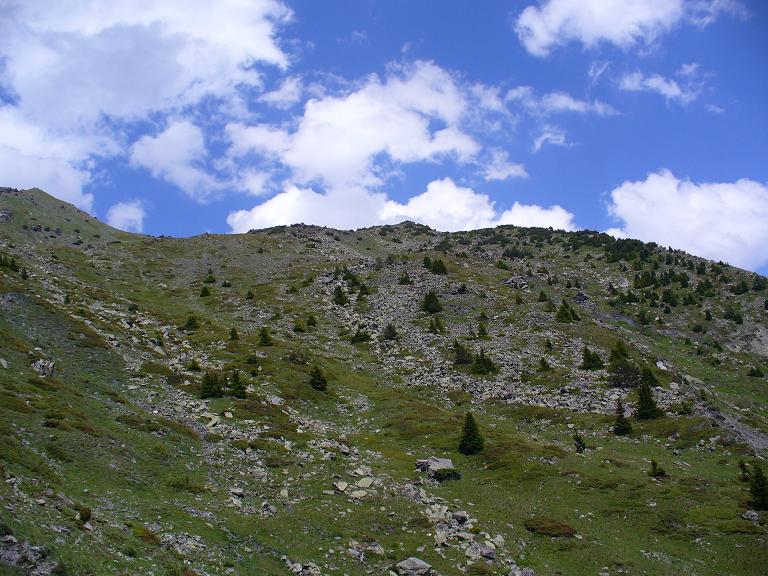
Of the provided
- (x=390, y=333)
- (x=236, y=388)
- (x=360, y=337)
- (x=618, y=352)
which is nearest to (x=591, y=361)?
(x=618, y=352)

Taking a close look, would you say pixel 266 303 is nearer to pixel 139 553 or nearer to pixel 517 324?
pixel 517 324

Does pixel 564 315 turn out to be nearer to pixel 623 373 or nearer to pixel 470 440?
pixel 623 373

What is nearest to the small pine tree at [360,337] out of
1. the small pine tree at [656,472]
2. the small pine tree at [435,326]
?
the small pine tree at [435,326]

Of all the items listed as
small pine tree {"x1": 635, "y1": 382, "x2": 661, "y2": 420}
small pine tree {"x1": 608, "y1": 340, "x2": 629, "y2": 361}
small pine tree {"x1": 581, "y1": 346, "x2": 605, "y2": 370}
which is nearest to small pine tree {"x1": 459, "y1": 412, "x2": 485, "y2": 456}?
small pine tree {"x1": 635, "y1": 382, "x2": 661, "y2": 420}

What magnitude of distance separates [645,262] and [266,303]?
93.0 meters

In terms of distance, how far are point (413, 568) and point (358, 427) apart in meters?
23.9

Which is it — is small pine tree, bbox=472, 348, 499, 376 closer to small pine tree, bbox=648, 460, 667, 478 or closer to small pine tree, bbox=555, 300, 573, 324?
small pine tree, bbox=555, 300, 573, 324

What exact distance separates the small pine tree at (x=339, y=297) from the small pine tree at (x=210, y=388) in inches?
1763

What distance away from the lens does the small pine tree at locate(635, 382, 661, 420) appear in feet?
166

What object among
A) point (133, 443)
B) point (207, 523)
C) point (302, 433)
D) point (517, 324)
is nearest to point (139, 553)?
point (207, 523)

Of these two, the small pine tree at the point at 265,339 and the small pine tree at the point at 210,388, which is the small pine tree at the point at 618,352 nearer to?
the small pine tree at the point at 265,339

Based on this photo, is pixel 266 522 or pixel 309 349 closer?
pixel 266 522

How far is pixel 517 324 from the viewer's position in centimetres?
7831

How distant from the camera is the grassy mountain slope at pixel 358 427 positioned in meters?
24.8
